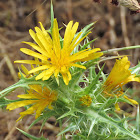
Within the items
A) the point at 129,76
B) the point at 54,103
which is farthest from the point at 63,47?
the point at 129,76

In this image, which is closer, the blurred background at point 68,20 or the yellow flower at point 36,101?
the yellow flower at point 36,101

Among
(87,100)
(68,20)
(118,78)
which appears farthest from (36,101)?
(68,20)

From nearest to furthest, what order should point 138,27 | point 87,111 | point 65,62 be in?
point 65,62 < point 87,111 < point 138,27

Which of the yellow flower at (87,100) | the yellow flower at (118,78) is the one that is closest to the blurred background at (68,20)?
the yellow flower at (118,78)

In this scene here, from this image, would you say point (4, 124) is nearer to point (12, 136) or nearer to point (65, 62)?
point (12, 136)

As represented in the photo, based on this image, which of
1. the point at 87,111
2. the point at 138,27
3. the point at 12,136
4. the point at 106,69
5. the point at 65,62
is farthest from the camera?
the point at 138,27

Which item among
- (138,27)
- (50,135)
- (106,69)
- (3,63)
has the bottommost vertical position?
(50,135)

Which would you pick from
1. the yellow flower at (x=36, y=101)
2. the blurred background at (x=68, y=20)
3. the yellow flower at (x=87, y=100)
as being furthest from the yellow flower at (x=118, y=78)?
the blurred background at (x=68, y=20)

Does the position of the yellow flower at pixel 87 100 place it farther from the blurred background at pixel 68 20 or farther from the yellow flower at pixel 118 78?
the blurred background at pixel 68 20

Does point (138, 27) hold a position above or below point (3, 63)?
above

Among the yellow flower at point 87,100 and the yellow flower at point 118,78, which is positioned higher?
the yellow flower at point 118,78
